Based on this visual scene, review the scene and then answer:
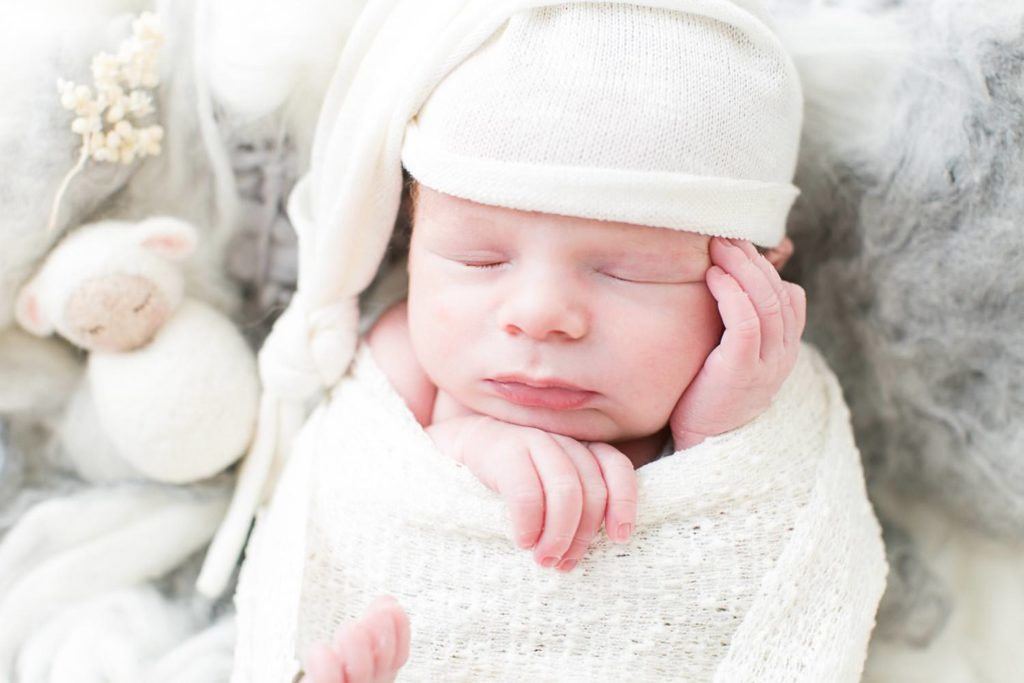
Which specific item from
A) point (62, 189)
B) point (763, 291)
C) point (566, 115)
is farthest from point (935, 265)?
point (62, 189)

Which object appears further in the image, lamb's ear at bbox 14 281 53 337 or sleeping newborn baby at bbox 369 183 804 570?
lamb's ear at bbox 14 281 53 337

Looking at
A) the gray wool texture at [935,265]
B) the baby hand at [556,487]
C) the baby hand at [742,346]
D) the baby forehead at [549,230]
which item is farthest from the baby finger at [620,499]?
the gray wool texture at [935,265]

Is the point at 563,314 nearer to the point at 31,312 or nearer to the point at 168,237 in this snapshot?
the point at 168,237

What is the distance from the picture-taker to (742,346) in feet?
3.35

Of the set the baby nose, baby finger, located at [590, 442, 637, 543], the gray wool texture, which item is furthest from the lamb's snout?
the gray wool texture

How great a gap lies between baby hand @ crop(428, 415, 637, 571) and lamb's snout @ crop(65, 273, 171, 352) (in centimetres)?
40

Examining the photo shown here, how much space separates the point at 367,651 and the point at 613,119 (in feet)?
1.74

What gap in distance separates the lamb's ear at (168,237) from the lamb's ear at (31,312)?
132 mm

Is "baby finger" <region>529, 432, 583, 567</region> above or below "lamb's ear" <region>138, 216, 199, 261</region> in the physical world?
below

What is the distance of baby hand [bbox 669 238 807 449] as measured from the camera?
40.3 inches

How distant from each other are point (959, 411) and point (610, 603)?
0.53 metres

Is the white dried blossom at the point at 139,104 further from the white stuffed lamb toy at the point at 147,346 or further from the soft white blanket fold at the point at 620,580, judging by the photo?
the soft white blanket fold at the point at 620,580

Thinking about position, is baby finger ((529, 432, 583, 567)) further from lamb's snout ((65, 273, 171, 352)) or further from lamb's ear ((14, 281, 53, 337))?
lamb's ear ((14, 281, 53, 337))

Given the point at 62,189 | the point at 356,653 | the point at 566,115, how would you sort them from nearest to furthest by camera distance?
the point at 356,653, the point at 566,115, the point at 62,189
